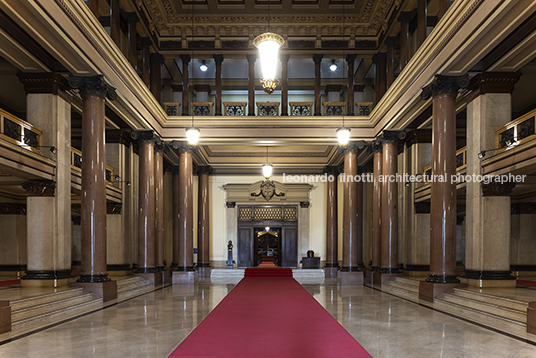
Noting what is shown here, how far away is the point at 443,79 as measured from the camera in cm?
916

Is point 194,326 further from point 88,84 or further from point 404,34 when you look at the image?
point 404,34

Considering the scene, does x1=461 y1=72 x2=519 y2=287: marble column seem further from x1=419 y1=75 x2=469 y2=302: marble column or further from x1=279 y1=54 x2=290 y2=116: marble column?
x1=279 y1=54 x2=290 y2=116: marble column

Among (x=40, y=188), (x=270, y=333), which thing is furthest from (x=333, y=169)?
(x=270, y=333)

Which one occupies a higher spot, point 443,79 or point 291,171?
point 443,79

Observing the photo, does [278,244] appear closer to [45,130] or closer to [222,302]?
[222,302]

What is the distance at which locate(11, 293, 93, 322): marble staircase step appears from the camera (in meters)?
6.46

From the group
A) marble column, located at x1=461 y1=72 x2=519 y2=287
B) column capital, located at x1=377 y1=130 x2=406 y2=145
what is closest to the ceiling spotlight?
column capital, located at x1=377 y1=130 x2=406 y2=145

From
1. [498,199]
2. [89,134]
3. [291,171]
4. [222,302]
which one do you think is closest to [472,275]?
[498,199]

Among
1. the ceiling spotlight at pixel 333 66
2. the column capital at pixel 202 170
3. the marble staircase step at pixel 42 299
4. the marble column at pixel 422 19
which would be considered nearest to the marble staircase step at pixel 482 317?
the marble column at pixel 422 19

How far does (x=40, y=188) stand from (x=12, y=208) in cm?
707

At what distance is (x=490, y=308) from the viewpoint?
7098 millimetres

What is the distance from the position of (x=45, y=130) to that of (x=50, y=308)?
3.83 metres

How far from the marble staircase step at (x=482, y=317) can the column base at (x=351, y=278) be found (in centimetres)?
565

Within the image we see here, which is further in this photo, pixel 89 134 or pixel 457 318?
pixel 89 134
